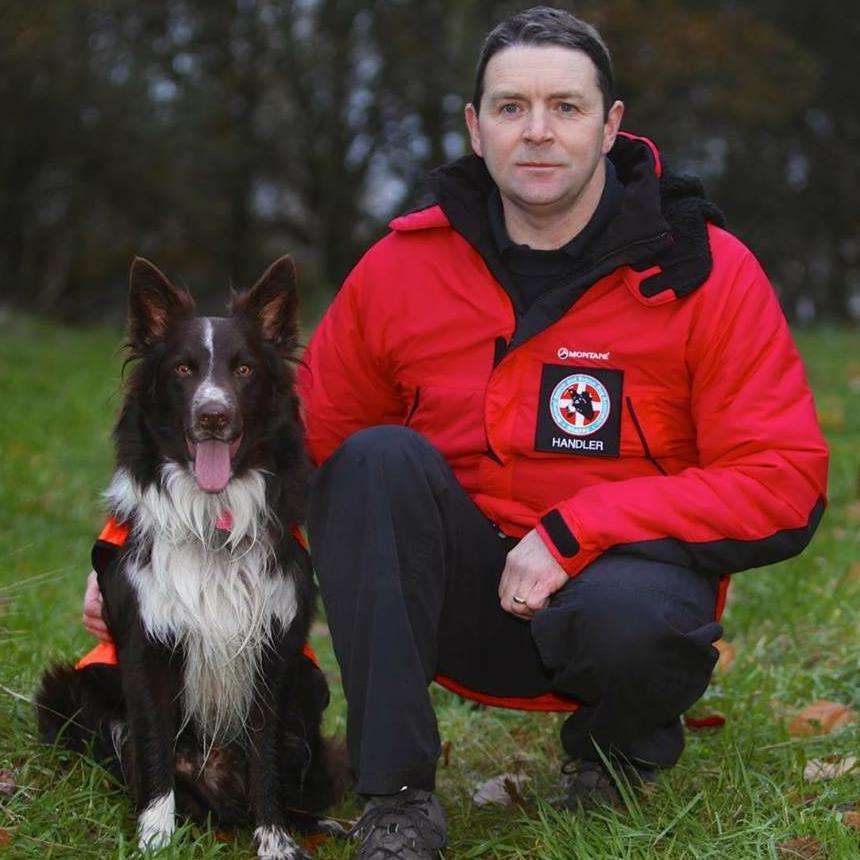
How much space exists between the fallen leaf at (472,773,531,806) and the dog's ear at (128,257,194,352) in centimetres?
144

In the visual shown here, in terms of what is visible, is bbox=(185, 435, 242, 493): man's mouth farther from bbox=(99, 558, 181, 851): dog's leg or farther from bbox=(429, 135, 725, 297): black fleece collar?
bbox=(429, 135, 725, 297): black fleece collar

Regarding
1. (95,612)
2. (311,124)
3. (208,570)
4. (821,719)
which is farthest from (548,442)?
(311,124)

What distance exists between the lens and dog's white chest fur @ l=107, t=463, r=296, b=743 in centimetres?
306

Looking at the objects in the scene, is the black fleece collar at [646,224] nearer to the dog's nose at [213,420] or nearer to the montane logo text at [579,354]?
the montane logo text at [579,354]

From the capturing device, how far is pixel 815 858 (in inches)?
110

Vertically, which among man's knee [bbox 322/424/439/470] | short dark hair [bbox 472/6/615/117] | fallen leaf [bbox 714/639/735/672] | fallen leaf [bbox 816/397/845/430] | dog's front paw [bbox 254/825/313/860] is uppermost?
short dark hair [bbox 472/6/615/117]

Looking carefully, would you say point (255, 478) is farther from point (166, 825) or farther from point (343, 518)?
point (166, 825)

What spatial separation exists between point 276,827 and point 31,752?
66 cm

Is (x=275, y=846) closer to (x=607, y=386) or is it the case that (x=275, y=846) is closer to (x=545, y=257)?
(x=607, y=386)

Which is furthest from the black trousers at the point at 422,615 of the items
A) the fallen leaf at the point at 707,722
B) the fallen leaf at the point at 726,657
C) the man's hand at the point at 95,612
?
the fallen leaf at the point at 726,657

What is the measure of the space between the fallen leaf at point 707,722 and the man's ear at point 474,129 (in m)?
1.68

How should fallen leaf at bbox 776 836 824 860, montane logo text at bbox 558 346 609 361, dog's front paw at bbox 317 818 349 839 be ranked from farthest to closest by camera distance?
dog's front paw at bbox 317 818 349 839, montane logo text at bbox 558 346 609 361, fallen leaf at bbox 776 836 824 860

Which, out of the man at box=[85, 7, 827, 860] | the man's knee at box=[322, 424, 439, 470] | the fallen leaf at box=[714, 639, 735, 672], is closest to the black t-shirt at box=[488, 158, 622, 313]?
the man at box=[85, 7, 827, 860]

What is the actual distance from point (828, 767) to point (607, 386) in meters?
1.13
